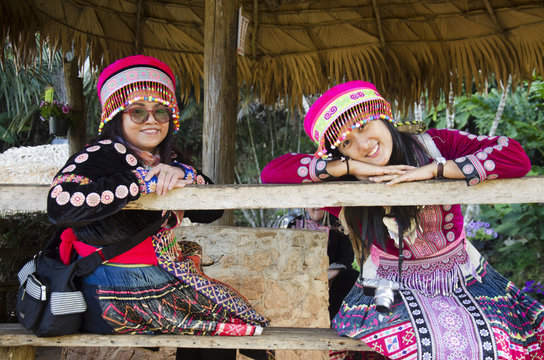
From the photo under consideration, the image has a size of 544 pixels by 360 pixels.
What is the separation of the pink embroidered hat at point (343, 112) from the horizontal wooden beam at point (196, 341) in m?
0.77

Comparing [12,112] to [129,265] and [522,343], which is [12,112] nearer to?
[129,265]

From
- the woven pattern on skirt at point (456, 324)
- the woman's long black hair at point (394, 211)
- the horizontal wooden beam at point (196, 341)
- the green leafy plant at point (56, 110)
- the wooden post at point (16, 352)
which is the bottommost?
the wooden post at point (16, 352)

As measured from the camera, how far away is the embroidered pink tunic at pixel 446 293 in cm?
200

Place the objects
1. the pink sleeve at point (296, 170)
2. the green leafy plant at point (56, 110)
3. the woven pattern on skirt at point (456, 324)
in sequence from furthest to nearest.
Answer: the green leafy plant at point (56, 110) → the pink sleeve at point (296, 170) → the woven pattern on skirt at point (456, 324)

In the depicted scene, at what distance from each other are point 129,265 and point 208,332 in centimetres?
43

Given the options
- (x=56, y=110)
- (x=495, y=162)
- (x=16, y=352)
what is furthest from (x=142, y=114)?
(x=56, y=110)

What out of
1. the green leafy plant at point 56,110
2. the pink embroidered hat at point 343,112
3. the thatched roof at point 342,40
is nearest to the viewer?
the pink embroidered hat at point 343,112

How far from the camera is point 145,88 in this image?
2.40 meters

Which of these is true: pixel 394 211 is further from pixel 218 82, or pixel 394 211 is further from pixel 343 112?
pixel 218 82

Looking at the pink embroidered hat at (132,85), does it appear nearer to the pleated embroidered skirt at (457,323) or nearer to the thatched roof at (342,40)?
the pleated embroidered skirt at (457,323)

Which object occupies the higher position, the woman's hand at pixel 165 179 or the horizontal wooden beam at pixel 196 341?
the woman's hand at pixel 165 179

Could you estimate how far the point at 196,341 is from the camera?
2.21 m

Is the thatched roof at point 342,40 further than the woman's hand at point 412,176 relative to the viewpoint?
Yes

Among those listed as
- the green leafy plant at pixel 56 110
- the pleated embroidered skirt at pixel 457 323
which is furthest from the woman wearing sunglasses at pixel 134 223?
the green leafy plant at pixel 56 110
